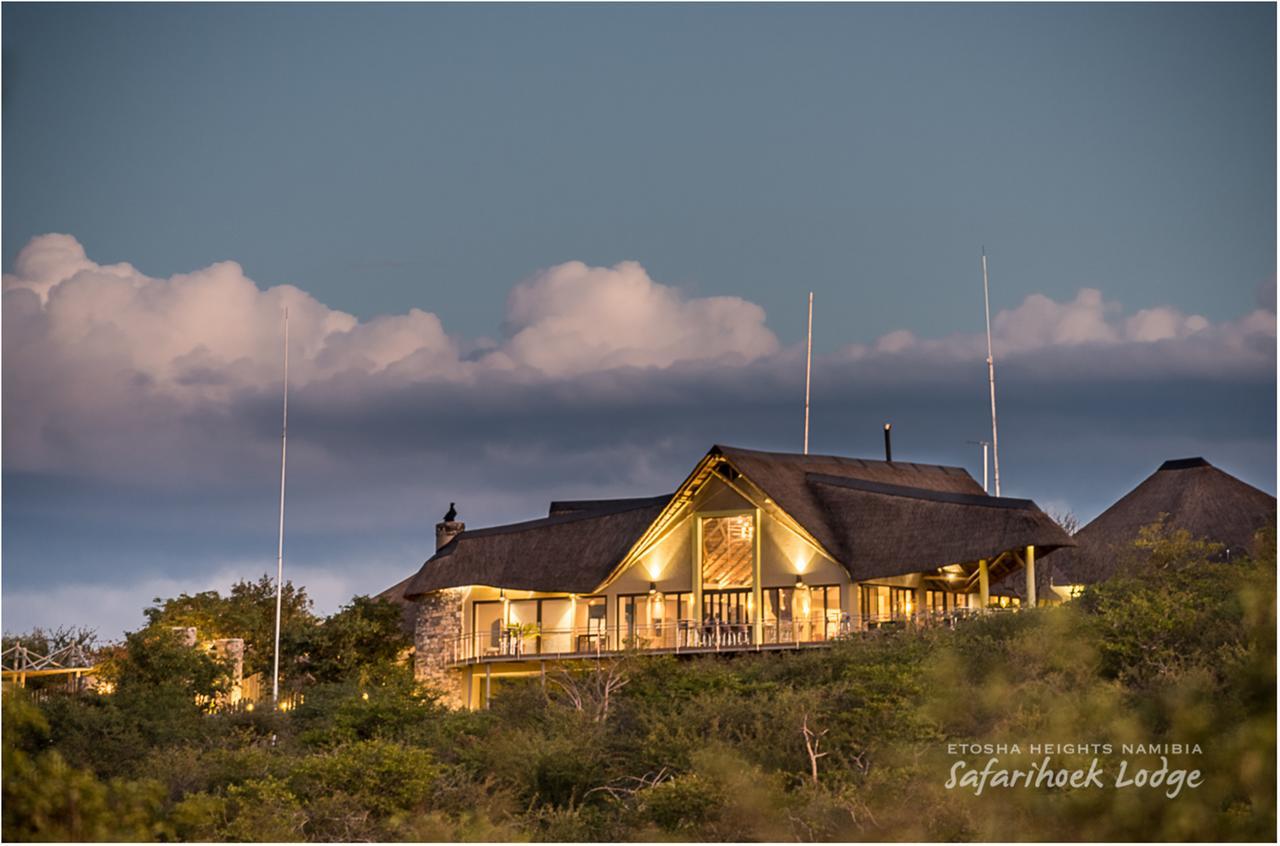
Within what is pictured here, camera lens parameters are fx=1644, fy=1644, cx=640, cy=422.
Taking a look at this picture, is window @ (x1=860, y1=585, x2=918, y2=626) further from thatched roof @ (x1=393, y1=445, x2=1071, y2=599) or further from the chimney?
the chimney

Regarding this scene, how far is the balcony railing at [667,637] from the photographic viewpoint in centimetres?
3503

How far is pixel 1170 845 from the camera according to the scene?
21234 millimetres

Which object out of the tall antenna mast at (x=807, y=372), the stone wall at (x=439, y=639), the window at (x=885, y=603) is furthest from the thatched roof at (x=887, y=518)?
the stone wall at (x=439, y=639)

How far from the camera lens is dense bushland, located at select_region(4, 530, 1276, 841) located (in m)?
22.5

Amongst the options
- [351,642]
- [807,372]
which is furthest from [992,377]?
[351,642]

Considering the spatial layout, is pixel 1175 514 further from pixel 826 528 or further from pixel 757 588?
pixel 757 588

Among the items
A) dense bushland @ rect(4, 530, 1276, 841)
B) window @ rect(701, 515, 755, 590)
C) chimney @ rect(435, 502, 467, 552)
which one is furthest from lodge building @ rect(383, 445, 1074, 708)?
chimney @ rect(435, 502, 467, 552)

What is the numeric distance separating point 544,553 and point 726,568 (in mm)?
4787

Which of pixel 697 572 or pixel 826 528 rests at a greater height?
pixel 826 528

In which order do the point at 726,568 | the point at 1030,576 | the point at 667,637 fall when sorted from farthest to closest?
the point at 726,568 < the point at 667,637 < the point at 1030,576

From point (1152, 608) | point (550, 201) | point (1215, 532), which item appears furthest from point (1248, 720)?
point (550, 201)

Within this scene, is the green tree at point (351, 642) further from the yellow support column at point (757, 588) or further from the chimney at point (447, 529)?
the yellow support column at point (757, 588)

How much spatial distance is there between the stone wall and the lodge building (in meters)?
0.04

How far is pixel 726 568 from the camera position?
1521 inches
